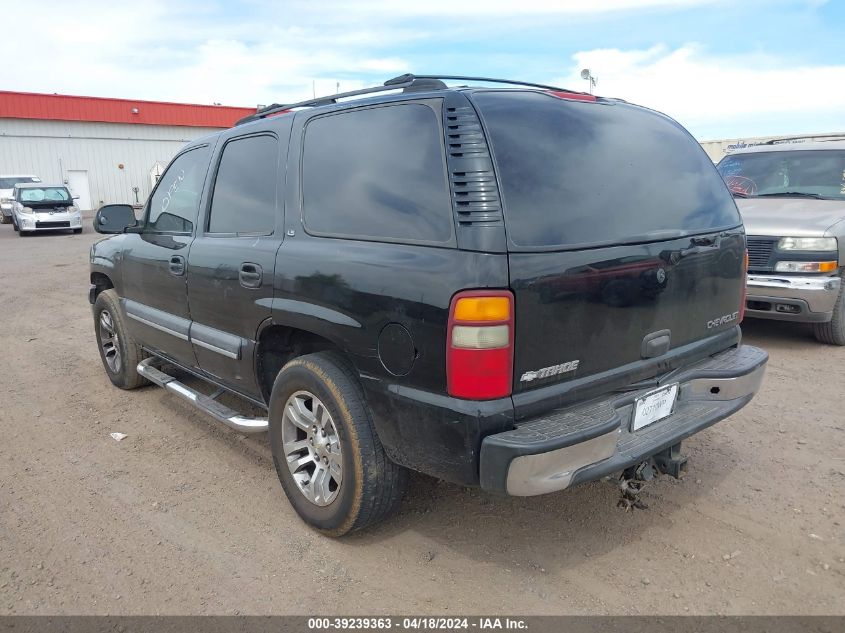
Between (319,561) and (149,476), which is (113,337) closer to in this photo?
(149,476)

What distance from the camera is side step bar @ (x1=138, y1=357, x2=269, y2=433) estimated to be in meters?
3.47

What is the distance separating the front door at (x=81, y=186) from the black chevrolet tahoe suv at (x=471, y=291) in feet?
124

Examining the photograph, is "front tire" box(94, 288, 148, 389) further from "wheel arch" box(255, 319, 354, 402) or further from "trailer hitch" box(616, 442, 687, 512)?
"trailer hitch" box(616, 442, 687, 512)

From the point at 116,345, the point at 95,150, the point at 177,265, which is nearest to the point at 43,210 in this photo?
the point at 116,345

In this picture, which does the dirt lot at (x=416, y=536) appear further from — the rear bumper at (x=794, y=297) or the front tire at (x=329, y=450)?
the rear bumper at (x=794, y=297)

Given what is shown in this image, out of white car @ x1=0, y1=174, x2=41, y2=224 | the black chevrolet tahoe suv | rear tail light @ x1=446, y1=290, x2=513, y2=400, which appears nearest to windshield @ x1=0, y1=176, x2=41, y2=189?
white car @ x1=0, y1=174, x2=41, y2=224

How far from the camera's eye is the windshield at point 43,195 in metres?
20.3

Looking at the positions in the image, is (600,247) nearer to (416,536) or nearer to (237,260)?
(416,536)

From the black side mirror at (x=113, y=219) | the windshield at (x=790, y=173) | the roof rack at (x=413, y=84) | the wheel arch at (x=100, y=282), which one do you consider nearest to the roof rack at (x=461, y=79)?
the roof rack at (x=413, y=84)

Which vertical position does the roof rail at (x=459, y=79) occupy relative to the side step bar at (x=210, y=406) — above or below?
above

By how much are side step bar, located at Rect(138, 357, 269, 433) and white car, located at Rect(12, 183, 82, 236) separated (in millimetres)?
18143

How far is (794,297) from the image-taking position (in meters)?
5.84

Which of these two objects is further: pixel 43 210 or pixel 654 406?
pixel 43 210

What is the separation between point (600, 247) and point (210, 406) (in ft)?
8.16
